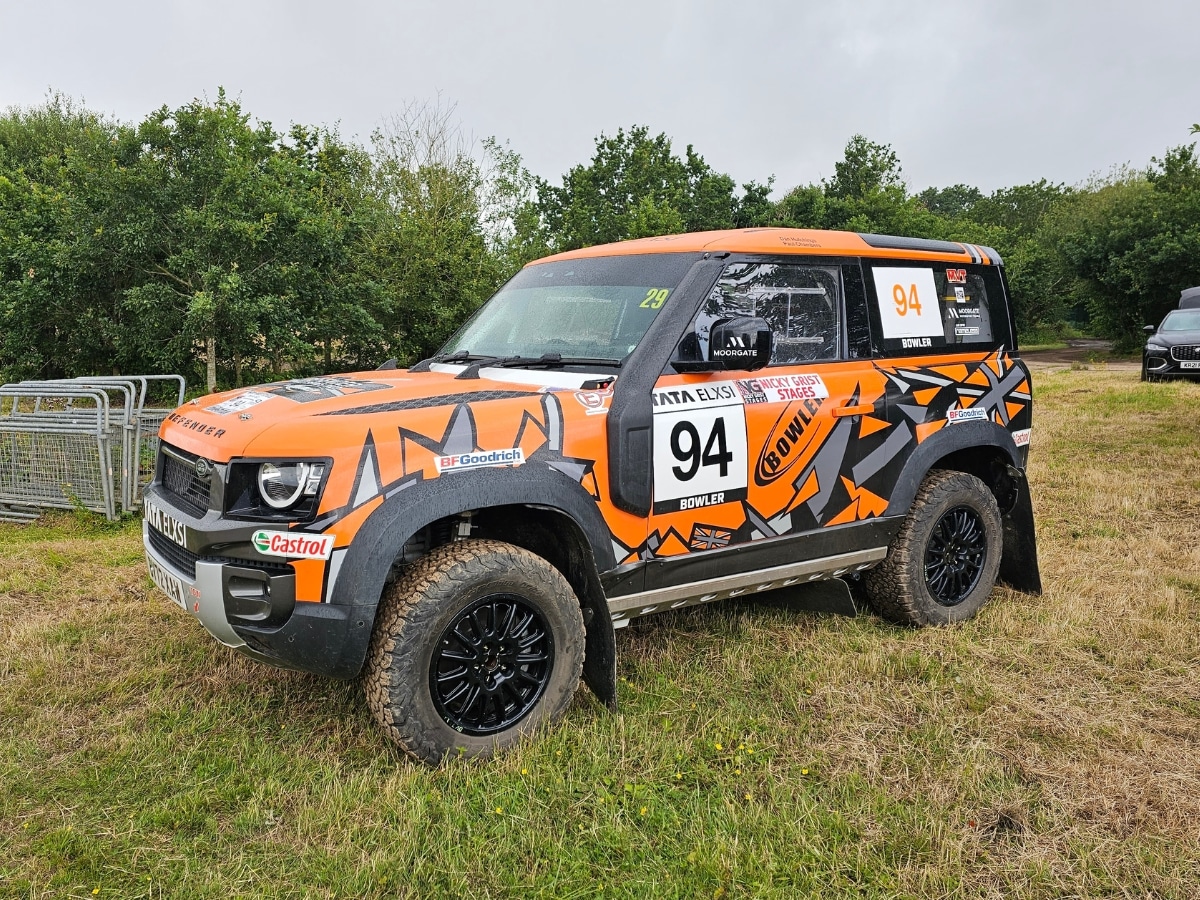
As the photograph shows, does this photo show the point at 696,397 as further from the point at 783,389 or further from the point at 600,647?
the point at 600,647

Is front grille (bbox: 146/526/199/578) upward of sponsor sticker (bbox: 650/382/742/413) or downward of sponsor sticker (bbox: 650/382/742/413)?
downward

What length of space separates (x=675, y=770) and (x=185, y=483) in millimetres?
2239

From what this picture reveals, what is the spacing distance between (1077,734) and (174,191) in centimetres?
1238

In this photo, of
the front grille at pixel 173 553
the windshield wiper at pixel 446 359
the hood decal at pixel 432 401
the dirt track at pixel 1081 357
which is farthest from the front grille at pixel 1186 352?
the front grille at pixel 173 553

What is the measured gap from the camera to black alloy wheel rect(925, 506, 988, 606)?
4.96 m

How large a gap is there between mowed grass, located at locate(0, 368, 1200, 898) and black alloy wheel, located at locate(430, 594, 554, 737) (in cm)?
19

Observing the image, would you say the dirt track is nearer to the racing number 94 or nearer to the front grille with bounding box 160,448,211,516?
the racing number 94

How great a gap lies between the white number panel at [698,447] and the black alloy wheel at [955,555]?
60.7 inches

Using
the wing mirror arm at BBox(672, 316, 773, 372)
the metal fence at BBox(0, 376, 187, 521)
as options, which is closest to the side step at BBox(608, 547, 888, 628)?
the wing mirror arm at BBox(672, 316, 773, 372)

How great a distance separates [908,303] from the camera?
4738 millimetres

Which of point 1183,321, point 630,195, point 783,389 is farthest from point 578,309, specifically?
point 630,195

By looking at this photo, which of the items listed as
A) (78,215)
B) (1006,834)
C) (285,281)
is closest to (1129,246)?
(285,281)

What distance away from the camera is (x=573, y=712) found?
386 cm

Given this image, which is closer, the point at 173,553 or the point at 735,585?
the point at 173,553
